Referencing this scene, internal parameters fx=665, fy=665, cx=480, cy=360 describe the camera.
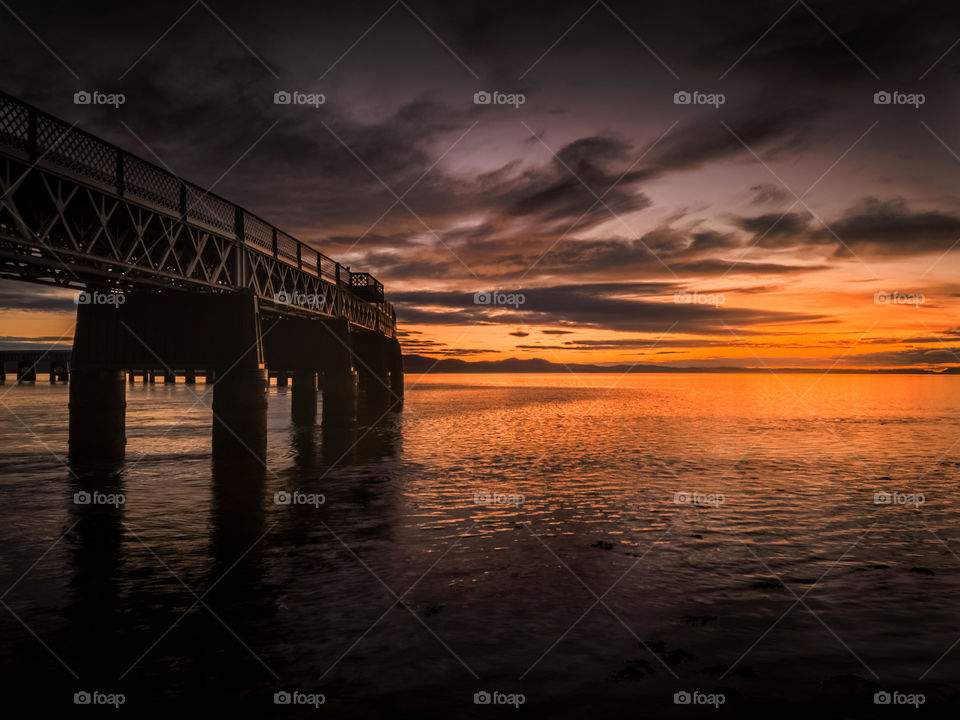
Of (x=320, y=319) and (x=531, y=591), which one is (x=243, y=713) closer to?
(x=531, y=591)

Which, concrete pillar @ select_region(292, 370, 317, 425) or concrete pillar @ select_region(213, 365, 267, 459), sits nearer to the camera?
concrete pillar @ select_region(213, 365, 267, 459)

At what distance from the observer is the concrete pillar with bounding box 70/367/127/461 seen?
121 feet

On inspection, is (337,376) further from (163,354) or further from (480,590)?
(480,590)

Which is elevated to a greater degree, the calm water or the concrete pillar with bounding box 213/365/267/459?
the concrete pillar with bounding box 213/365/267/459

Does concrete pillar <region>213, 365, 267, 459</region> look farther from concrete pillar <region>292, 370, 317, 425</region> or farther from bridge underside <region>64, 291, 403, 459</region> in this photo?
concrete pillar <region>292, 370, 317, 425</region>

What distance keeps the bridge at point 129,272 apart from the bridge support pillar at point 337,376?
406 cm

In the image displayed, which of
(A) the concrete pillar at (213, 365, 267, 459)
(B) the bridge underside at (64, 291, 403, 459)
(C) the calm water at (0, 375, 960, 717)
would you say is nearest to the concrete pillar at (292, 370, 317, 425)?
(B) the bridge underside at (64, 291, 403, 459)

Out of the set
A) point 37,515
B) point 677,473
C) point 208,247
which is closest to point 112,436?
point 208,247

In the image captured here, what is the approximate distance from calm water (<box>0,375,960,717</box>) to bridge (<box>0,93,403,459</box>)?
5761mm

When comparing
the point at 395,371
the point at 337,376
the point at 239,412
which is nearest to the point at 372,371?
the point at 395,371

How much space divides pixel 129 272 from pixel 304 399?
106 ft

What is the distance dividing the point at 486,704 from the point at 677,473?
90.1 feet

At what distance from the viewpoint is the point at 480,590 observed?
1471 centimetres

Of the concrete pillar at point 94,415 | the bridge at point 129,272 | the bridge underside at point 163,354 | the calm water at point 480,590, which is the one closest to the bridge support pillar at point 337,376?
the bridge at point 129,272
